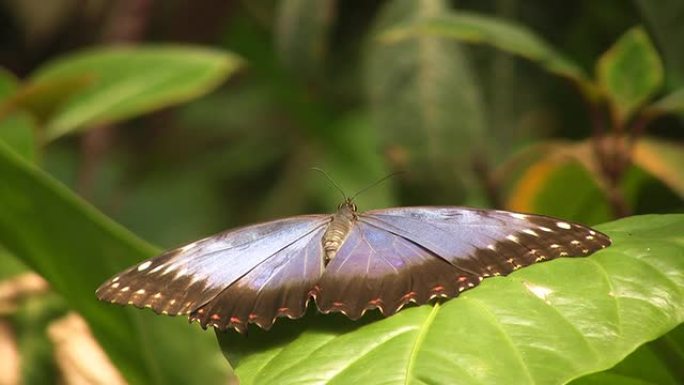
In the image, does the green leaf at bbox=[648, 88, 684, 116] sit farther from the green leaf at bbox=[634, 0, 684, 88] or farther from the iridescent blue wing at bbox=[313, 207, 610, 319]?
the iridescent blue wing at bbox=[313, 207, 610, 319]

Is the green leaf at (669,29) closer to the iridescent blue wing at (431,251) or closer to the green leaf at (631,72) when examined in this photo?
the green leaf at (631,72)

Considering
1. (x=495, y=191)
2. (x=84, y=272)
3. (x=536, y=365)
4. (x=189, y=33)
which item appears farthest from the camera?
(x=189, y=33)

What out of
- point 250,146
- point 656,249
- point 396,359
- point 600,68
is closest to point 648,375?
point 656,249

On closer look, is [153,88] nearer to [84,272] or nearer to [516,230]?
[84,272]

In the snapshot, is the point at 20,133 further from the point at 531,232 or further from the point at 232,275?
the point at 531,232

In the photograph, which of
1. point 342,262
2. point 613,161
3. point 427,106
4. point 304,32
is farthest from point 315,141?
point 342,262

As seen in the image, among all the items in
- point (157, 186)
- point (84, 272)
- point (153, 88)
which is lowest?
point (157, 186)

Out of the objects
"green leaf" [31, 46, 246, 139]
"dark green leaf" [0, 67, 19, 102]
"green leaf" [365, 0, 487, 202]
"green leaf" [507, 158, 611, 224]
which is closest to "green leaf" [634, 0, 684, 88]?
"green leaf" [507, 158, 611, 224]

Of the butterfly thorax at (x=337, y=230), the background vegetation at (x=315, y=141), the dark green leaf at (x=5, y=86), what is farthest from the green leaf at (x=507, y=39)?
the dark green leaf at (x=5, y=86)
